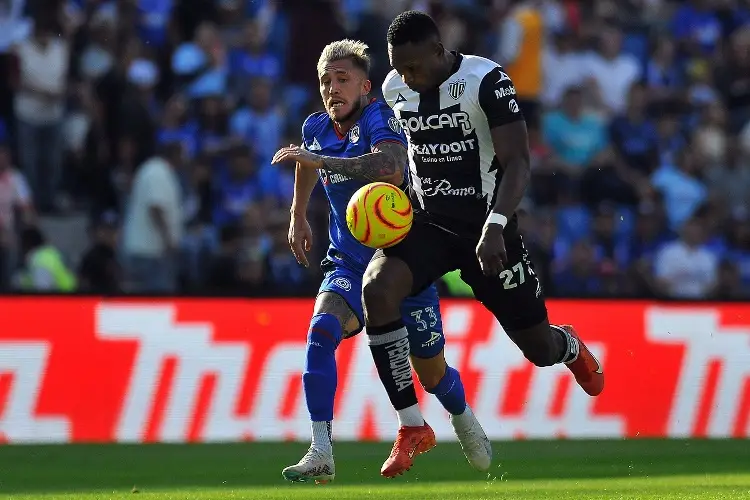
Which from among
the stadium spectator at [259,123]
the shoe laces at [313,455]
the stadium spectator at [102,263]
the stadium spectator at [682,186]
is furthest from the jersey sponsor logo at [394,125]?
the stadium spectator at [682,186]

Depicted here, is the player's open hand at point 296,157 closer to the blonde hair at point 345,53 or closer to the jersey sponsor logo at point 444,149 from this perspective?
the jersey sponsor logo at point 444,149

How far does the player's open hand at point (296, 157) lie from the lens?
675 cm

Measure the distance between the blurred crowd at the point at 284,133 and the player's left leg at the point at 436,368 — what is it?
12.0 feet

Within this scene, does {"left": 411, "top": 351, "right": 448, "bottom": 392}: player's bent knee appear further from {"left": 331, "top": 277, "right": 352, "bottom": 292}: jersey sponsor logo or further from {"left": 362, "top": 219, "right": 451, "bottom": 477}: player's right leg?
{"left": 331, "top": 277, "right": 352, "bottom": 292}: jersey sponsor logo

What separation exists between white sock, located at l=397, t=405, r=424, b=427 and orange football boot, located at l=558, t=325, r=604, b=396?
3.79 ft

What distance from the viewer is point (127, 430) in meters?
10.3

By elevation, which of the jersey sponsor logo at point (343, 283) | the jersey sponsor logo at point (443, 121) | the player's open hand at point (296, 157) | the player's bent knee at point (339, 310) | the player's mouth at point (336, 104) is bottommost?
the player's bent knee at point (339, 310)

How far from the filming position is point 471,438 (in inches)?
302

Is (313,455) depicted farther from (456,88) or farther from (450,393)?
(456,88)

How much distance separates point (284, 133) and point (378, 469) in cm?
611

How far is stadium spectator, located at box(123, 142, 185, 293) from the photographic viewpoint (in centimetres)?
1306

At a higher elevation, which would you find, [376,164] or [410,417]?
[376,164]

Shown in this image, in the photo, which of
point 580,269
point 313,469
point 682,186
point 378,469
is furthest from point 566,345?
point 682,186

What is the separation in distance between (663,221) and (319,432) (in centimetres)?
887
